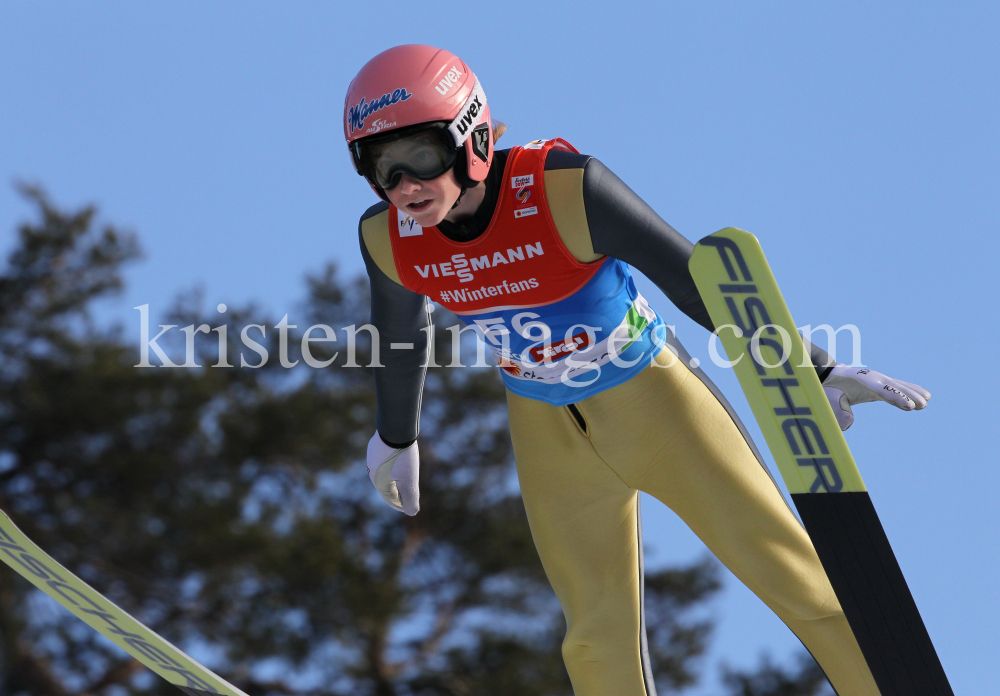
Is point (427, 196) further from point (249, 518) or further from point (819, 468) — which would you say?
point (249, 518)

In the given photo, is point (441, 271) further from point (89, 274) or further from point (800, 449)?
Result: point (89, 274)

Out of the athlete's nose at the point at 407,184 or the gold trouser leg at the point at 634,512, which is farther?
the gold trouser leg at the point at 634,512

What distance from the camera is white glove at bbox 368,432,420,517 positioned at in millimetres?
3010

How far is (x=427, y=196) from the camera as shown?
2270 millimetres

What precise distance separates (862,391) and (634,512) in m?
0.65

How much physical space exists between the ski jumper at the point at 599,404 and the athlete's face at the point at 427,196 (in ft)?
0.37

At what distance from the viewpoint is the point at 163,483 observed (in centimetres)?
835

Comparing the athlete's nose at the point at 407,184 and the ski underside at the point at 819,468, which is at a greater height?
the athlete's nose at the point at 407,184

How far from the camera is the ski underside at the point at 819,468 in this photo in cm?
215

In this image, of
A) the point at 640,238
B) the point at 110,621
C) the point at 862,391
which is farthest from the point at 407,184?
the point at 110,621

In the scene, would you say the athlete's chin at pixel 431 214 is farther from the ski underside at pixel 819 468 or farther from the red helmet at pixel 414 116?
the ski underside at pixel 819 468

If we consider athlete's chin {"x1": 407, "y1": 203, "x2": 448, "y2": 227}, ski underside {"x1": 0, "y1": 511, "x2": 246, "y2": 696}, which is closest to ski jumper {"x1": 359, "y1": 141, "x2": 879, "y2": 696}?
athlete's chin {"x1": 407, "y1": 203, "x2": 448, "y2": 227}

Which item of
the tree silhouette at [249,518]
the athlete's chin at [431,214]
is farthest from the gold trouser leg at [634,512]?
the tree silhouette at [249,518]

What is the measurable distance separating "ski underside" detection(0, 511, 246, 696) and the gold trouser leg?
3.76 ft
